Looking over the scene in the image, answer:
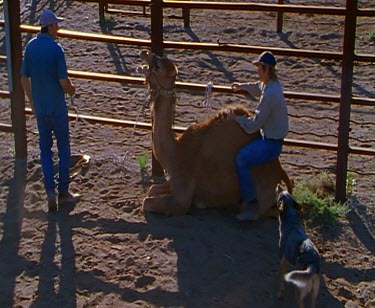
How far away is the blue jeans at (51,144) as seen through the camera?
7113 mm

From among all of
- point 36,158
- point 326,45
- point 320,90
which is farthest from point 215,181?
point 326,45

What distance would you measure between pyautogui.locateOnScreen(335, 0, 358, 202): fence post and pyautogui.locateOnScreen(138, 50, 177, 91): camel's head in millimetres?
1406

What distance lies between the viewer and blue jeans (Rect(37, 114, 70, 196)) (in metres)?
7.11

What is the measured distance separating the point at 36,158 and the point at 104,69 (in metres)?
3.52

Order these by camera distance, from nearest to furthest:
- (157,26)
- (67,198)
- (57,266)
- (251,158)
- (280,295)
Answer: (280,295)
(57,266)
(251,158)
(67,198)
(157,26)

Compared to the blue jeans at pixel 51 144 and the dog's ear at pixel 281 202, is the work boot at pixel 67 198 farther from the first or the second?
the dog's ear at pixel 281 202

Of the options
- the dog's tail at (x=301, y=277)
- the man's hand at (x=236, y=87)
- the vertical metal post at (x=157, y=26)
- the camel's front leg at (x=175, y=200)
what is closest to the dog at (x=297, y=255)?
the dog's tail at (x=301, y=277)

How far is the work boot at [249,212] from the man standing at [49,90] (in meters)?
1.48

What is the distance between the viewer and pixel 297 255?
566cm

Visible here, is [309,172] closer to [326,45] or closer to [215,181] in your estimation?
[215,181]

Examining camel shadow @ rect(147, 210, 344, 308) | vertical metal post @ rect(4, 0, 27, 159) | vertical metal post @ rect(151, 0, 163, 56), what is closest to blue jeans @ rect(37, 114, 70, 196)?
camel shadow @ rect(147, 210, 344, 308)

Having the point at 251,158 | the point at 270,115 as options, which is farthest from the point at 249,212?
the point at 270,115

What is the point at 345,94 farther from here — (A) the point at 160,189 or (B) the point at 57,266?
(B) the point at 57,266

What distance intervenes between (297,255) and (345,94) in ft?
6.87
